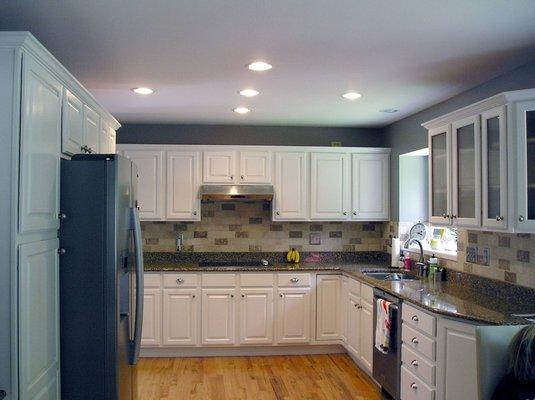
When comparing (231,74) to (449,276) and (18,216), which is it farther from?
(449,276)

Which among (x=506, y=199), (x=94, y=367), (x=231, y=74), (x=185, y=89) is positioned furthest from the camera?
(x=185, y=89)

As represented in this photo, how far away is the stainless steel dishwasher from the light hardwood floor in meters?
0.23

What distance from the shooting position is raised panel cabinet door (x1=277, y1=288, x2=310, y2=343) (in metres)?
4.95

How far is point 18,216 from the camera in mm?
1972

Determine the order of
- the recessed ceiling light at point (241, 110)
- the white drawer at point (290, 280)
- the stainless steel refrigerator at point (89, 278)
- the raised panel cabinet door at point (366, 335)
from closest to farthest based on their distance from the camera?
the stainless steel refrigerator at point (89, 278), the raised panel cabinet door at point (366, 335), the recessed ceiling light at point (241, 110), the white drawer at point (290, 280)

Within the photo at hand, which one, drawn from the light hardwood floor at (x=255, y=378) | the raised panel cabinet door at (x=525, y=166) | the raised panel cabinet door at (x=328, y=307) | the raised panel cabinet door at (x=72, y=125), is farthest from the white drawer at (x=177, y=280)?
the raised panel cabinet door at (x=525, y=166)

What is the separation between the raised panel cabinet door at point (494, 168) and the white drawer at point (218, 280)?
8.53ft

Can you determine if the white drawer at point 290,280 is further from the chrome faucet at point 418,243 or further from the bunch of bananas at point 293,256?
the chrome faucet at point 418,243

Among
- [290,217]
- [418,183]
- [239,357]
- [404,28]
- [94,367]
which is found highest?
[404,28]

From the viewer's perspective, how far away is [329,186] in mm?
5324

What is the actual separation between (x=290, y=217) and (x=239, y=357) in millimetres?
1530

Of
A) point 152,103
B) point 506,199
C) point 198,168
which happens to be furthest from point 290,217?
point 506,199

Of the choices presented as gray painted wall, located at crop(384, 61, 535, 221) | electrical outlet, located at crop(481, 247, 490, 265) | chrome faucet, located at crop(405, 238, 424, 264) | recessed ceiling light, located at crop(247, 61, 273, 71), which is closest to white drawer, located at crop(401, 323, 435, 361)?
electrical outlet, located at crop(481, 247, 490, 265)

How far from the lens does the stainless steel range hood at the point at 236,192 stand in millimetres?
5074
